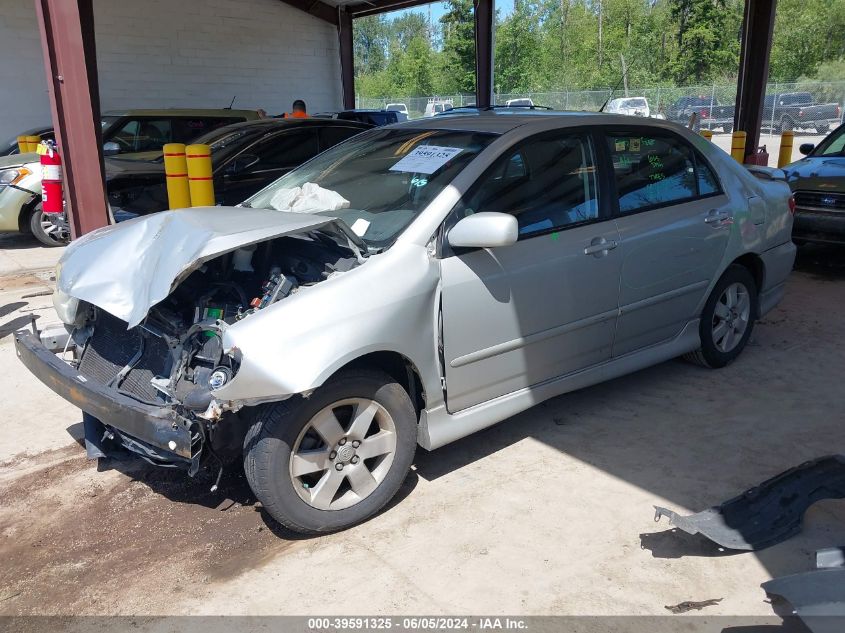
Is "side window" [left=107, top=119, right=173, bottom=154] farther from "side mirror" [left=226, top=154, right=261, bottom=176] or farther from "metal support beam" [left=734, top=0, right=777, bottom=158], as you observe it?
"metal support beam" [left=734, top=0, right=777, bottom=158]

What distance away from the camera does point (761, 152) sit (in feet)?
34.7

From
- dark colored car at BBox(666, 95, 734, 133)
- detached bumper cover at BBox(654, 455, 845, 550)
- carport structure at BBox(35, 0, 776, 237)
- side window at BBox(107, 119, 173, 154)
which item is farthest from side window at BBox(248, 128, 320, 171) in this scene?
dark colored car at BBox(666, 95, 734, 133)

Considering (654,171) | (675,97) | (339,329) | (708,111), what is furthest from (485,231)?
(675,97)

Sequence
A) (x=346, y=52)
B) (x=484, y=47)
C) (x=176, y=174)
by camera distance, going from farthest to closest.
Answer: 1. (x=346, y=52)
2. (x=484, y=47)
3. (x=176, y=174)

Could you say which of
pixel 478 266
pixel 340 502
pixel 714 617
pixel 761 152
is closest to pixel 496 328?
pixel 478 266

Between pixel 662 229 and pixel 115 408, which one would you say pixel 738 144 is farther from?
pixel 115 408

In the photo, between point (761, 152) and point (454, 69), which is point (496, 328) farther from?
point (454, 69)

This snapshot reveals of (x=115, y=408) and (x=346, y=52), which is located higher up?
(x=346, y=52)

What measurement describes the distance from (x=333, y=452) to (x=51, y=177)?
20.8 ft

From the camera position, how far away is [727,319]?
500cm

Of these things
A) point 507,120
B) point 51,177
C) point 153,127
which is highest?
point 507,120

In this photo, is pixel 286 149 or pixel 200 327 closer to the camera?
pixel 200 327

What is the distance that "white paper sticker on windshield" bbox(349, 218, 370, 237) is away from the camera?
3.56 metres

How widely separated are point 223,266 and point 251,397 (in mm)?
974
